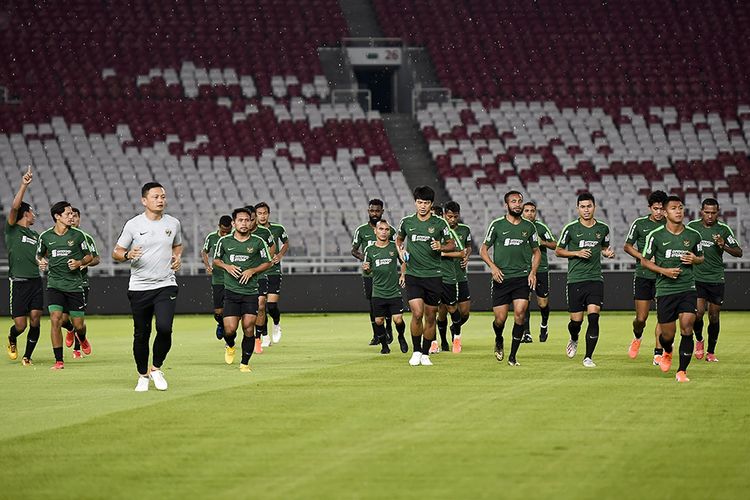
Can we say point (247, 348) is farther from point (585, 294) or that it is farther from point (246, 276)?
point (585, 294)

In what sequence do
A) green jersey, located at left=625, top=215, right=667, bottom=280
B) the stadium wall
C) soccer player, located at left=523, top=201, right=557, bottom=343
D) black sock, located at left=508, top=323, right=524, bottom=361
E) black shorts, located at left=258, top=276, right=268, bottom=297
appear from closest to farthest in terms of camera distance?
black sock, located at left=508, top=323, right=524, bottom=361 < green jersey, located at left=625, top=215, right=667, bottom=280 < black shorts, located at left=258, top=276, right=268, bottom=297 < soccer player, located at left=523, top=201, right=557, bottom=343 < the stadium wall

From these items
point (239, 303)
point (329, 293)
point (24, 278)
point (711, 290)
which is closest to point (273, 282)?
point (24, 278)

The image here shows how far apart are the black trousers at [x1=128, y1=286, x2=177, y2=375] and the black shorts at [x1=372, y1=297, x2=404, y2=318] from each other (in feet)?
19.8

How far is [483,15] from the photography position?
49.8m

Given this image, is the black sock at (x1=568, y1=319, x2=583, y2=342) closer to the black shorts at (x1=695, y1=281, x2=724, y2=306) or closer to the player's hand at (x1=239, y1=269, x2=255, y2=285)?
the black shorts at (x1=695, y1=281, x2=724, y2=306)

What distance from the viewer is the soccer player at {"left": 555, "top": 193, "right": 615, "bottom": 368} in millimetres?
16656

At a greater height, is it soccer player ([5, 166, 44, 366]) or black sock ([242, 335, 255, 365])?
soccer player ([5, 166, 44, 366])

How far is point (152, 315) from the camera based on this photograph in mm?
13258

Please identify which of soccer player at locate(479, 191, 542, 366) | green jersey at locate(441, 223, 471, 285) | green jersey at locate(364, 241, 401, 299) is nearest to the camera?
soccer player at locate(479, 191, 542, 366)

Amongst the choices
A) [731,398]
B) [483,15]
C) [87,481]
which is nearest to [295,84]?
[483,15]

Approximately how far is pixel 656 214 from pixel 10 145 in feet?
86.3

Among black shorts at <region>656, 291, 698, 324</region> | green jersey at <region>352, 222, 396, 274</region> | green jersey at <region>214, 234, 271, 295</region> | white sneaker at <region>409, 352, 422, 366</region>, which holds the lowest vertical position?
white sneaker at <region>409, 352, 422, 366</region>

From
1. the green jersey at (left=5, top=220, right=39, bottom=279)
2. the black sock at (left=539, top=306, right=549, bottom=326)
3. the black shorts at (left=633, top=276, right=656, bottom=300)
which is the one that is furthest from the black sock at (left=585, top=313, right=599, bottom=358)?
the green jersey at (left=5, top=220, right=39, bottom=279)

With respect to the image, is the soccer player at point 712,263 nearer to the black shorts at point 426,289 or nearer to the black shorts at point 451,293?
the black shorts at point 451,293
